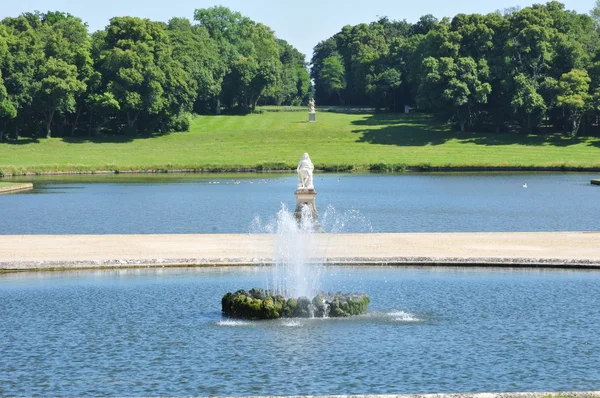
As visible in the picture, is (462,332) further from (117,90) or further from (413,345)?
(117,90)

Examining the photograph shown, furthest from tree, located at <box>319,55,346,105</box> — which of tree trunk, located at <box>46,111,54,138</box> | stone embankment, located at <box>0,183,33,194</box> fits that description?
stone embankment, located at <box>0,183,33,194</box>

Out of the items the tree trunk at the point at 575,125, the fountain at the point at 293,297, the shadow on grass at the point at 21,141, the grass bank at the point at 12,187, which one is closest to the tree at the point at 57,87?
the shadow on grass at the point at 21,141

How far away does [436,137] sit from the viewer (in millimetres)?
113000

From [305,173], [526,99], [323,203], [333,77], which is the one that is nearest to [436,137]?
[526,99]

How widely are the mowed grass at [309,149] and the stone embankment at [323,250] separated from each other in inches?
2313

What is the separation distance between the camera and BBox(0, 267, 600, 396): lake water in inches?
680

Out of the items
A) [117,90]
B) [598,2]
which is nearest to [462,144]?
[117,90]

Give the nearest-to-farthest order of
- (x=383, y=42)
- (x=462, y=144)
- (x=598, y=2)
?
1. (x=462, y=144)
2. (x=598, y=2)
3. (x=383, y=42)

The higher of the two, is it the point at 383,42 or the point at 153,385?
the point at 383,42

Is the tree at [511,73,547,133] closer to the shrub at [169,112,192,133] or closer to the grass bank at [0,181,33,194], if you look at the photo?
the shrub at [169,112,192,133]

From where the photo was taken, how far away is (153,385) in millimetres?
17109

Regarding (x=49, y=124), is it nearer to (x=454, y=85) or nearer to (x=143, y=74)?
(x=143, y=74)

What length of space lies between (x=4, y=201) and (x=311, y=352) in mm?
44476

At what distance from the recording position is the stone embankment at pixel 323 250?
2944cm
